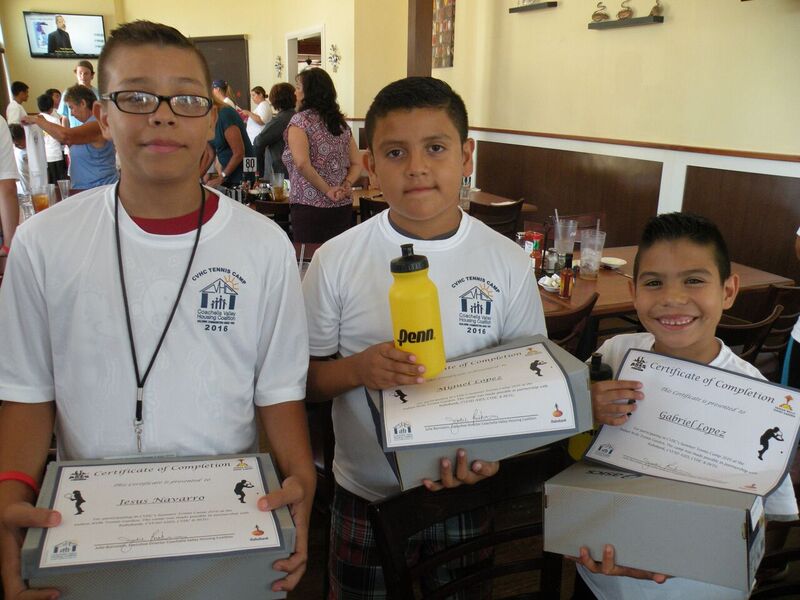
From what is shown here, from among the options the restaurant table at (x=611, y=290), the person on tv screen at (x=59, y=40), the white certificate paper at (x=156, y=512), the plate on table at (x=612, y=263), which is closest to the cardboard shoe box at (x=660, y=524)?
the white certificate paper at (x=156, y=512)

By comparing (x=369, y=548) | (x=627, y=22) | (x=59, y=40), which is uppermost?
(x=59, y=40)

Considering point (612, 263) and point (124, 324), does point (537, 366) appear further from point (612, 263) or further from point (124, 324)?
point (612, 263)

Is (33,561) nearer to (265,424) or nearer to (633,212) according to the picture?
(265,424)

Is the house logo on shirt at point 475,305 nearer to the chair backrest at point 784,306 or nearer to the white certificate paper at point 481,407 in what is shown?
the white certificate paper at point 481,407

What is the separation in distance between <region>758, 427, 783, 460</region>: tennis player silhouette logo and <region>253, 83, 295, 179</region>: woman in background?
15.5 ft

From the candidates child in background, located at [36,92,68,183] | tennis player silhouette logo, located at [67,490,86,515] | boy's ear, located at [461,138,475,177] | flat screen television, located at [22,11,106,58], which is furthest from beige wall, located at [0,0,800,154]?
flat screen television, located at [22,11,106,58]

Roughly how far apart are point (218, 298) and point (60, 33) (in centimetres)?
1277

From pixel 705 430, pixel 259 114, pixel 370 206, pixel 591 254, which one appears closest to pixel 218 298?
pixel 705 430

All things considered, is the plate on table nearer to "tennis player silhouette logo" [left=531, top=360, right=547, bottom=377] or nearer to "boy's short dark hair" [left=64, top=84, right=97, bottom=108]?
"tennis player silhouette logo" [left=531, top=360, right=547, bottom=377]

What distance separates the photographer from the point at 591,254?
2.85 meters

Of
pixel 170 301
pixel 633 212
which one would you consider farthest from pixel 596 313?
pixel 633 212

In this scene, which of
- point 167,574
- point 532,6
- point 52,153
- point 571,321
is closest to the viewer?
point 167,574

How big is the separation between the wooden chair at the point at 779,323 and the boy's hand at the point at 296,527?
2060 millimetres

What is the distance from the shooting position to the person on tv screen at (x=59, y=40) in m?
11.2
